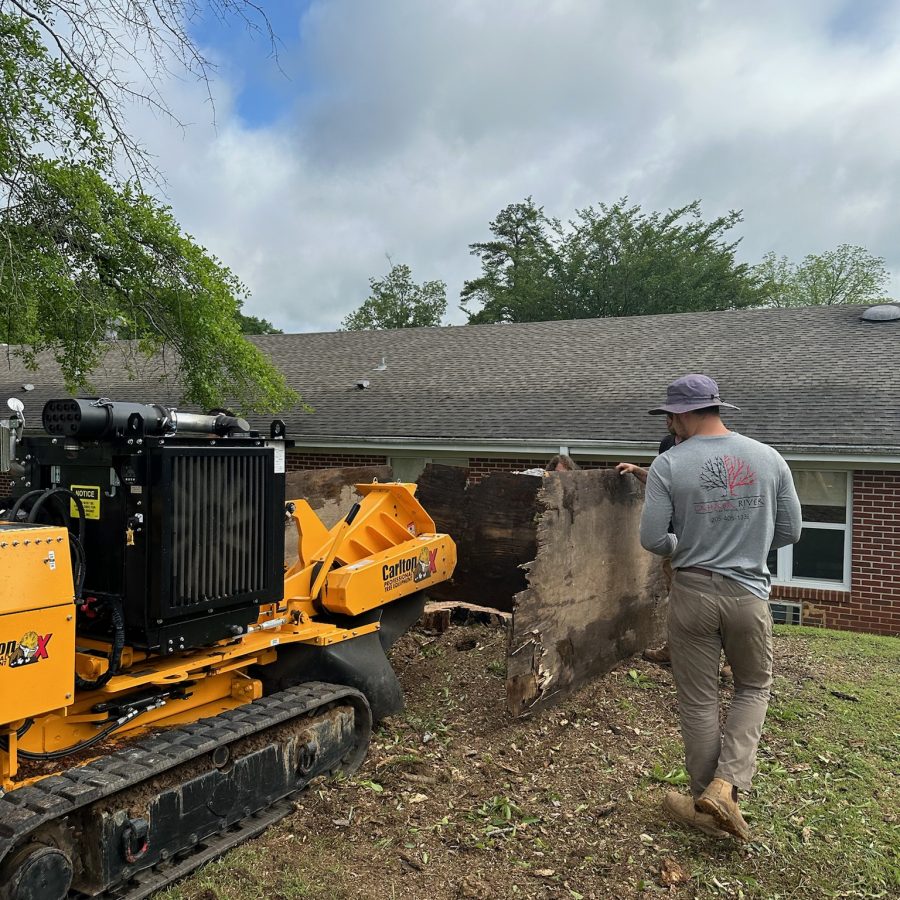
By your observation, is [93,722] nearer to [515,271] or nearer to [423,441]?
[423,441]

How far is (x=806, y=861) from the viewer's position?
11.7ft

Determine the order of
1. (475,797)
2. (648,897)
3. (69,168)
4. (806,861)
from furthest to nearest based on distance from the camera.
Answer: (69,168) < (475,797) < (806,861) < (648,897)

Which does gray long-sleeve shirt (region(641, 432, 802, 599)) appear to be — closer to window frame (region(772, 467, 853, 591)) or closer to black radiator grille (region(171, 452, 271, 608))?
black radiator grille (region(171, 452, 271, 608))

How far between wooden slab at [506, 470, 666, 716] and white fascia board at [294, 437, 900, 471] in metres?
5.01

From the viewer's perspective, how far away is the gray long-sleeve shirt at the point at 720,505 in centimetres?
381

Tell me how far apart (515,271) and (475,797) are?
36.4m

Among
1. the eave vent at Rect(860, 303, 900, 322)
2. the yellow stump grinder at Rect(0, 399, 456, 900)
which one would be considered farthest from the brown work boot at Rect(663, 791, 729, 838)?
the eave vent at Rect(860, 303, 900, 322)

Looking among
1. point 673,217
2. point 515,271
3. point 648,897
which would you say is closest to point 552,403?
→ point 648,897

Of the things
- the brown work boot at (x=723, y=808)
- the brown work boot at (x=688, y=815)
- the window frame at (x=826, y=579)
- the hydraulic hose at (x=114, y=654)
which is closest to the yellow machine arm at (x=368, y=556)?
the hydraulic hose at (x=114, y=654)

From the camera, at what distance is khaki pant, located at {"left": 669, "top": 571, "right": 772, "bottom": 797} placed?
375 cm

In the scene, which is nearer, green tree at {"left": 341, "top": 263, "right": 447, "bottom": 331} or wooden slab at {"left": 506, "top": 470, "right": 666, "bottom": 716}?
wooden slab at {"left": 506, "top": 470, "right": 666, "bottom": 716}

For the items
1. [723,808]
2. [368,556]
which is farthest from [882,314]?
[723,808]

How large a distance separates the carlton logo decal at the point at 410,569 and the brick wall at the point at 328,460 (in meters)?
8.21

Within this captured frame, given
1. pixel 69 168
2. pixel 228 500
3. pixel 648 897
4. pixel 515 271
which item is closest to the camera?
pixel 648 897
